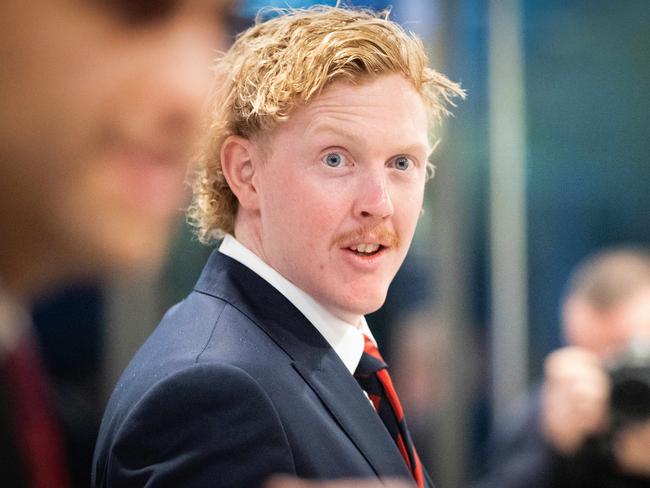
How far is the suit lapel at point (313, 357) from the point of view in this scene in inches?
42.6

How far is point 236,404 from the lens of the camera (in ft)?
3.18

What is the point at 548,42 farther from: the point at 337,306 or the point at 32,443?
the point at 32,443

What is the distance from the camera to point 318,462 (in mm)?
1016

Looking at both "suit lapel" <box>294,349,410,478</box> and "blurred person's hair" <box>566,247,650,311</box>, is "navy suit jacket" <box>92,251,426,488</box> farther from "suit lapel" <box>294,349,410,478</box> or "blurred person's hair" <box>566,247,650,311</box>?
"blurred person's hair" <box>566,247,650,311</box>

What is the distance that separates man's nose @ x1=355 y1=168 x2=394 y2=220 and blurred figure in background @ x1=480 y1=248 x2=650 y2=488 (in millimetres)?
Answer: 852

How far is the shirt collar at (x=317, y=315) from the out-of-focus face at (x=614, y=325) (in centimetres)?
107

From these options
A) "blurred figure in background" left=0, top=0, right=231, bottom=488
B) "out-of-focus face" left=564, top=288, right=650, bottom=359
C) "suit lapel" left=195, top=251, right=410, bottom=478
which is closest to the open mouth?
"suit lapel" left=195, top=251, right=410, bottom=478

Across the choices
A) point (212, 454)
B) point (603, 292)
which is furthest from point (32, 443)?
point (603, 292)

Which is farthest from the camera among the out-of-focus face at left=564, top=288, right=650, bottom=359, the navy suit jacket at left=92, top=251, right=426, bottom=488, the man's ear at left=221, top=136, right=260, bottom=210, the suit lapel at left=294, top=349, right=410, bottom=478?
the out-of-focus face at left=564, top=288, right=650, bottom=359

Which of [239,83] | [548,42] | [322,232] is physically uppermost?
[548,42]

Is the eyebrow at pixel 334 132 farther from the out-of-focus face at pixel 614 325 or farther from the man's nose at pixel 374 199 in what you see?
the out-of-focus face at pixel 614 325

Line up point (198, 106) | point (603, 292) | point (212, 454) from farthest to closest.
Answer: point (603, 292), point (212, 454), point (198, 106)

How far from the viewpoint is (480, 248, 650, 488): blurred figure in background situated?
1724 millimetres

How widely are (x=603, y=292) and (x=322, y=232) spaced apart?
142 centimetres
